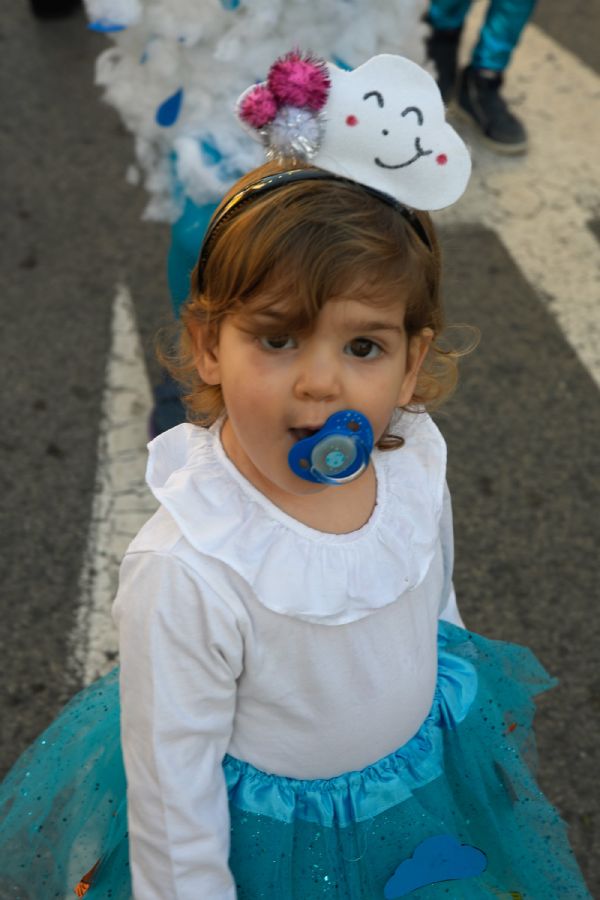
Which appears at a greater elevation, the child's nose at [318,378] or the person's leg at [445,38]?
the child's nose at [318,378]

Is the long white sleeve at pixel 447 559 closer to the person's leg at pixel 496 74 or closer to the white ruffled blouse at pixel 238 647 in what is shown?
the white ruffled blouse at pixel 238 647

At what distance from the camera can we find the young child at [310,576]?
56.1 inches

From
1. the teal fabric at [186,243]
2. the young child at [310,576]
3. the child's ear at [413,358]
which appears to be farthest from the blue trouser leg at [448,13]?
the child's ear at [413,358]

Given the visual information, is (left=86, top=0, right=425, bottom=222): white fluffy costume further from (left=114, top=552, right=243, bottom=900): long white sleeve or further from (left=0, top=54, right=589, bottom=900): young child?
(left=114, top=552, right=243, bottom=900): long white sleeve

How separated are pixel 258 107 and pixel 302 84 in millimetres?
72

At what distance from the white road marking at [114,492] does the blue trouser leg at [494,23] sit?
1880 mm

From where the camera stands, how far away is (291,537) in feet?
5.05

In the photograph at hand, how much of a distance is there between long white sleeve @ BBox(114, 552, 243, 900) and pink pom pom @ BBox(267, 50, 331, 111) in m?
0.60

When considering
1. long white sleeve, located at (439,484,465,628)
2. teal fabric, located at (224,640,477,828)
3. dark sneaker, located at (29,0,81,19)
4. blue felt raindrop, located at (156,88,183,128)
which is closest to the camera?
teal fabric, located at (224,640,477,828)

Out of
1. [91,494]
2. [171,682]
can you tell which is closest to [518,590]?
[91,494]

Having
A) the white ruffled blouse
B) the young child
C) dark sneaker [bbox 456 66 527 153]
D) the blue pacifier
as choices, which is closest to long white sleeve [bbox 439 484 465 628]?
the young child

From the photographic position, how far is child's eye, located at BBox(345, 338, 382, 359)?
145 cm

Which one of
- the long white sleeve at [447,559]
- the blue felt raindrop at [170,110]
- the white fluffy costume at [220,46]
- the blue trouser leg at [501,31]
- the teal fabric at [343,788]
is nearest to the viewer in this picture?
the teal fabric at [343,788]

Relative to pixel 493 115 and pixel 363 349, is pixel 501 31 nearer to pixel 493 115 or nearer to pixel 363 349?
pixel 493 115
